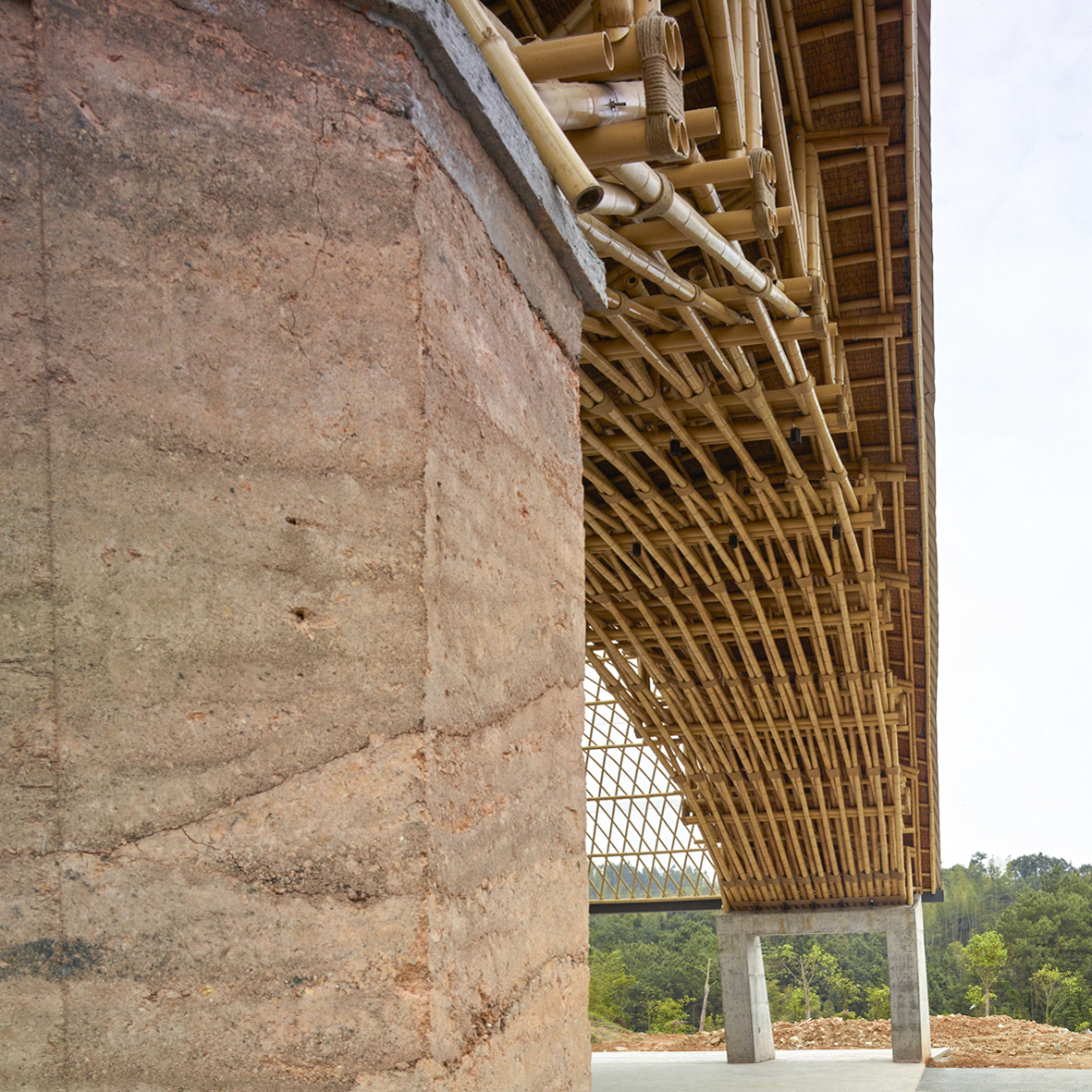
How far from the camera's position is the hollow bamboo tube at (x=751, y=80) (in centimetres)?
693

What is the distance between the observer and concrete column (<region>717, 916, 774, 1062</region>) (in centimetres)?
2255

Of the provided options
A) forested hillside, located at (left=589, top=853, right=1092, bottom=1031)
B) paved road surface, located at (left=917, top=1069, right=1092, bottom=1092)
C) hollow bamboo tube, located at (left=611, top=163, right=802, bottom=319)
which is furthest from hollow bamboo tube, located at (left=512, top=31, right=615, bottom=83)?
forested hillside, located at (left=589, top=853, right=1092, bottom=1031)

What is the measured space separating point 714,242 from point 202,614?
15.6 feet

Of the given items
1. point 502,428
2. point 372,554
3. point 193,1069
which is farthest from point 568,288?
point 193,1069

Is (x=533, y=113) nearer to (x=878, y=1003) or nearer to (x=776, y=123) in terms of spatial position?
(x=776, y=123)

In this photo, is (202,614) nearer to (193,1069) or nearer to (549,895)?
(193,1069)

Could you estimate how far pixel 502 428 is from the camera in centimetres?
262

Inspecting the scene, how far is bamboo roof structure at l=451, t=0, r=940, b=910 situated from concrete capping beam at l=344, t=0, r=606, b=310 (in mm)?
98

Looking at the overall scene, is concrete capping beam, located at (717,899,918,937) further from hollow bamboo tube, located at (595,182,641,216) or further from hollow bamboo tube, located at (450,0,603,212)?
hollow bamboo tube, located at (450,0,603,212)

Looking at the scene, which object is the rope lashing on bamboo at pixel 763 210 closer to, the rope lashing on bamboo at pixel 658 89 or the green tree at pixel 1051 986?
the rope lashing on bamboo at pixel 658 89

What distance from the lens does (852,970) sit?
5066 centimetres

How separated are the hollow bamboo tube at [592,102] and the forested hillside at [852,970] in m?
41.0

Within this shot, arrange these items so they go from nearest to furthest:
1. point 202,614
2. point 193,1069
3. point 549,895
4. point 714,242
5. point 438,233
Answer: point 193,1069 → point 202,614 → point 438,233 → point 549,895 → point 714,242

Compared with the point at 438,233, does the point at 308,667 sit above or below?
below
